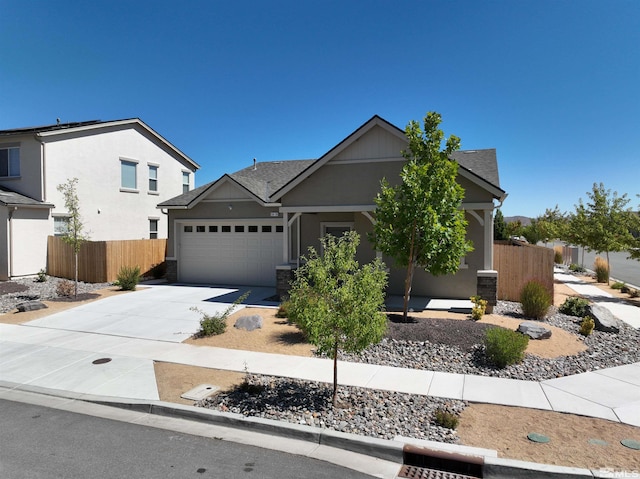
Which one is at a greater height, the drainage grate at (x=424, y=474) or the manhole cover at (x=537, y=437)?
the manhole cover at (x=537, y=437)

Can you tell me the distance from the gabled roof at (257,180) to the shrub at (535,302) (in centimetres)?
948

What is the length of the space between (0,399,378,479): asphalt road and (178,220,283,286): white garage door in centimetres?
1212

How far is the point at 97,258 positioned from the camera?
19.2m

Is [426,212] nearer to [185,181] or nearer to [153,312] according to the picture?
[153,312]

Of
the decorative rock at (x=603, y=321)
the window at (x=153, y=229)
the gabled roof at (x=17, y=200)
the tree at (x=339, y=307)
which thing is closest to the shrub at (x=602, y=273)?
the decorative rock at (x=603, y=321)

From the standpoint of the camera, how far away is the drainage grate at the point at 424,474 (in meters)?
4.71

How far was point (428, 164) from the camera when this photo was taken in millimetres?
11031

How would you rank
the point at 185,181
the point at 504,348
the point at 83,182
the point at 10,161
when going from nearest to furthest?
1. the point at 504,348
2. the point at 10,161
3. the point at 83,182
4. the point at 185,181

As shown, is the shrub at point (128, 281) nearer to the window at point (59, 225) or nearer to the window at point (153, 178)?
the window at point (59, 225)

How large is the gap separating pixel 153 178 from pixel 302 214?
1407cm

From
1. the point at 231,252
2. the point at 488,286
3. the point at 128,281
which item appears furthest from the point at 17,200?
the point at 488,286

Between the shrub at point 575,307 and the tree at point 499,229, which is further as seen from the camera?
the tree at point 499,229

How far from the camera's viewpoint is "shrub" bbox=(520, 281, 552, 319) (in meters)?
11.6

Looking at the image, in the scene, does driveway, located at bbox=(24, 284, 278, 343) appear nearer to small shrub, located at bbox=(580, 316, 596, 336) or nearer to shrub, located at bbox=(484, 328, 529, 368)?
shrub, located at bbox=(484, 328, 529, 368)
